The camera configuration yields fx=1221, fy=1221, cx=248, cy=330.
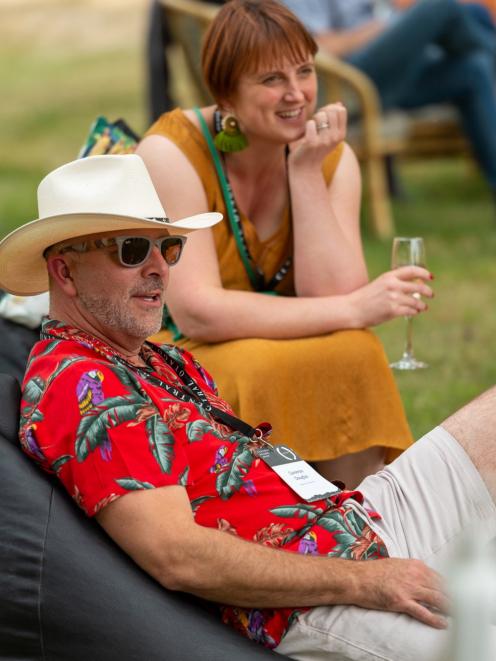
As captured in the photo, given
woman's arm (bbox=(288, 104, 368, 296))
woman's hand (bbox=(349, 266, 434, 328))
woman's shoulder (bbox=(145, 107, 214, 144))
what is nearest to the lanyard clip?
woman's hand (bbox=(349, 266, 434, 328))

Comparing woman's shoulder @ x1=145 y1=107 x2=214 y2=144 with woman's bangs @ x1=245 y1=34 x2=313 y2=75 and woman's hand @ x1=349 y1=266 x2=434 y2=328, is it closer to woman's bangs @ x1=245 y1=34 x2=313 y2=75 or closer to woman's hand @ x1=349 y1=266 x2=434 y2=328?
woman's bangs @ x1=245 y1=34 x2=313 y2=75

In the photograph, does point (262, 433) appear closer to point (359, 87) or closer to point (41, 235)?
point (41, 235)

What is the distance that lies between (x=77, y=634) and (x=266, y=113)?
2.00m

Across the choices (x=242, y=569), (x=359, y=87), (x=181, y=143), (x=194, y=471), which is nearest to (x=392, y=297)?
(x=181, y=143)

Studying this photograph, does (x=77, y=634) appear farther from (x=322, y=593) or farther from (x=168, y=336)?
(x=168, y=336)

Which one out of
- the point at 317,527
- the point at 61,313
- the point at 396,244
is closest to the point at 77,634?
the point at 317,527

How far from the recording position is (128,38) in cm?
2070

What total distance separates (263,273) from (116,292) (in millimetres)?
1369

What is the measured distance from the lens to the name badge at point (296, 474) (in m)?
2.89

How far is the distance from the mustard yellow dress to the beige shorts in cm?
68

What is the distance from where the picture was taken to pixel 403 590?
2602 millimetres

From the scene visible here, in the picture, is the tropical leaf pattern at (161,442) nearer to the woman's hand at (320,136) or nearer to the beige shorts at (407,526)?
the beige shorts at (407,526)

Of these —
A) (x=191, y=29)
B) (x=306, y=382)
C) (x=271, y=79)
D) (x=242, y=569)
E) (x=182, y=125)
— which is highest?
(x=191, y=29)

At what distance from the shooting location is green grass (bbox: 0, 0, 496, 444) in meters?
6.23
